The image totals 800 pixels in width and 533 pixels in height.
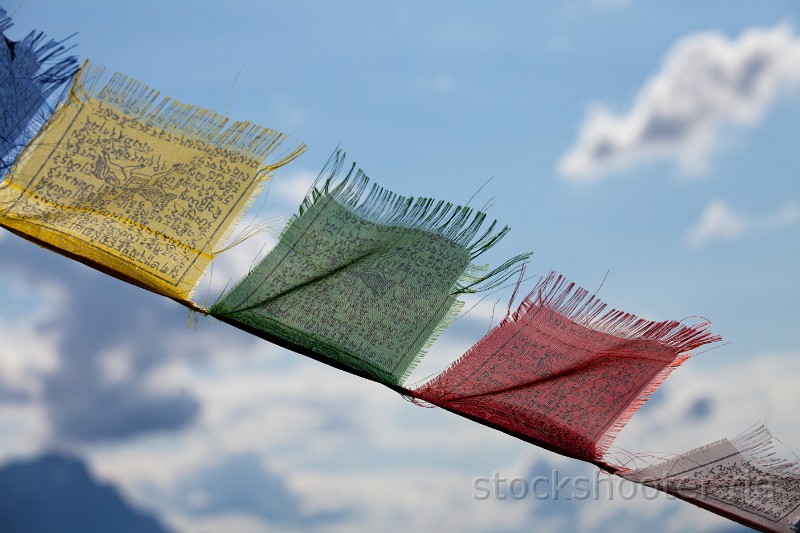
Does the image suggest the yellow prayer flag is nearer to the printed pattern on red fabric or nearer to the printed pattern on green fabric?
the printed pattern on green fabric

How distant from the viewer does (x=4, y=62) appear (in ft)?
8.98

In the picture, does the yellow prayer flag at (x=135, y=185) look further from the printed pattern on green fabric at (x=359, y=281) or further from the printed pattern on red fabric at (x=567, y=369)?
the printed pattern on red fabric at (x=567, y=369)

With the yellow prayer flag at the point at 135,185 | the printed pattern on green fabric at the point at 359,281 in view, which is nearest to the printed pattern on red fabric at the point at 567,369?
the printed pattern on green fabric at the point at 359,281

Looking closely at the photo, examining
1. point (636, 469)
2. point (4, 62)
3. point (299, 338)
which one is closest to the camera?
point (4, 62)

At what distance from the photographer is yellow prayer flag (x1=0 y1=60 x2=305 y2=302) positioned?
9.17 feet

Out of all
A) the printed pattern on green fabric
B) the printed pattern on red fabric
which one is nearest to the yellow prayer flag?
the printed pattern on green fabric

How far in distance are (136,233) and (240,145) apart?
378mm

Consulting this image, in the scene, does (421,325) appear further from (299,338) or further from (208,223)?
(208,223)

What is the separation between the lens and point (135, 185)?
283 centimetres

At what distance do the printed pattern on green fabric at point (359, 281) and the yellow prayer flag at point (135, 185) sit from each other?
18cm

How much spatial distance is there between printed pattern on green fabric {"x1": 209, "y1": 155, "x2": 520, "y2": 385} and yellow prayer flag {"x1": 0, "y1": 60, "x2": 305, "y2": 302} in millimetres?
182

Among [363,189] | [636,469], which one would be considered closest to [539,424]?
[636,469]

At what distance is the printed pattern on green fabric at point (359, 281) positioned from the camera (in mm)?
2896

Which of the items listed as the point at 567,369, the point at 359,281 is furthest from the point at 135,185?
the point at 567,369
